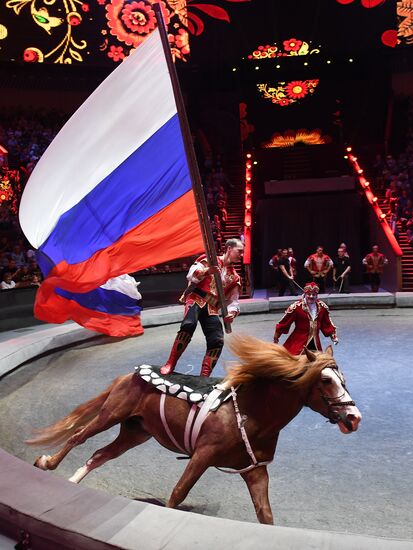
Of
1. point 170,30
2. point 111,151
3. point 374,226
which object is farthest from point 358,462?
point 170,30

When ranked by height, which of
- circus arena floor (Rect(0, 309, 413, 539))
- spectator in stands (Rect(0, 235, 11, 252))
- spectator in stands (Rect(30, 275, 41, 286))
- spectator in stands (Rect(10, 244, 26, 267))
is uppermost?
spectator in stands (Rect(0, 235, 11, 252))

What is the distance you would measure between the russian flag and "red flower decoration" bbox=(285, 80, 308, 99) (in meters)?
31.4

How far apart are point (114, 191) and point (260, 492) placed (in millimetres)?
2789

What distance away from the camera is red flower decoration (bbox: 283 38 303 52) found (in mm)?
30312

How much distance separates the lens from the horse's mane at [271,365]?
3430 millimetres

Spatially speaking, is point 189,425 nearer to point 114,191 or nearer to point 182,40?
point 114,191

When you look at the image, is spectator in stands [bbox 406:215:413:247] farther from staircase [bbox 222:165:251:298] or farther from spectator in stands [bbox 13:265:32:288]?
spectator in stands [bbox 13:265:32:288]

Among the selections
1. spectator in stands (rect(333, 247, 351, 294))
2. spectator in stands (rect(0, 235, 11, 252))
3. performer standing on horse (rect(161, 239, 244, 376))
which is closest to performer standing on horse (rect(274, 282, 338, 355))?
performer standing on horse (rect(161, 239, 244, 376))

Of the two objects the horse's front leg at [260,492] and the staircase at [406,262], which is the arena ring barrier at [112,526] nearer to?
the horse's front leg at [260,492]

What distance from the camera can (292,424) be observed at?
6.30 m

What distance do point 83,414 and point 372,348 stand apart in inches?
279

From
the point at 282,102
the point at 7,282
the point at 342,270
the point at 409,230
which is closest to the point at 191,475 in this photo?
the point at 7,282

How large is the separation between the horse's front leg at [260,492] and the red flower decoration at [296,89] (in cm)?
3362

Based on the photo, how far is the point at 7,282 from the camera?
51.6 ft
